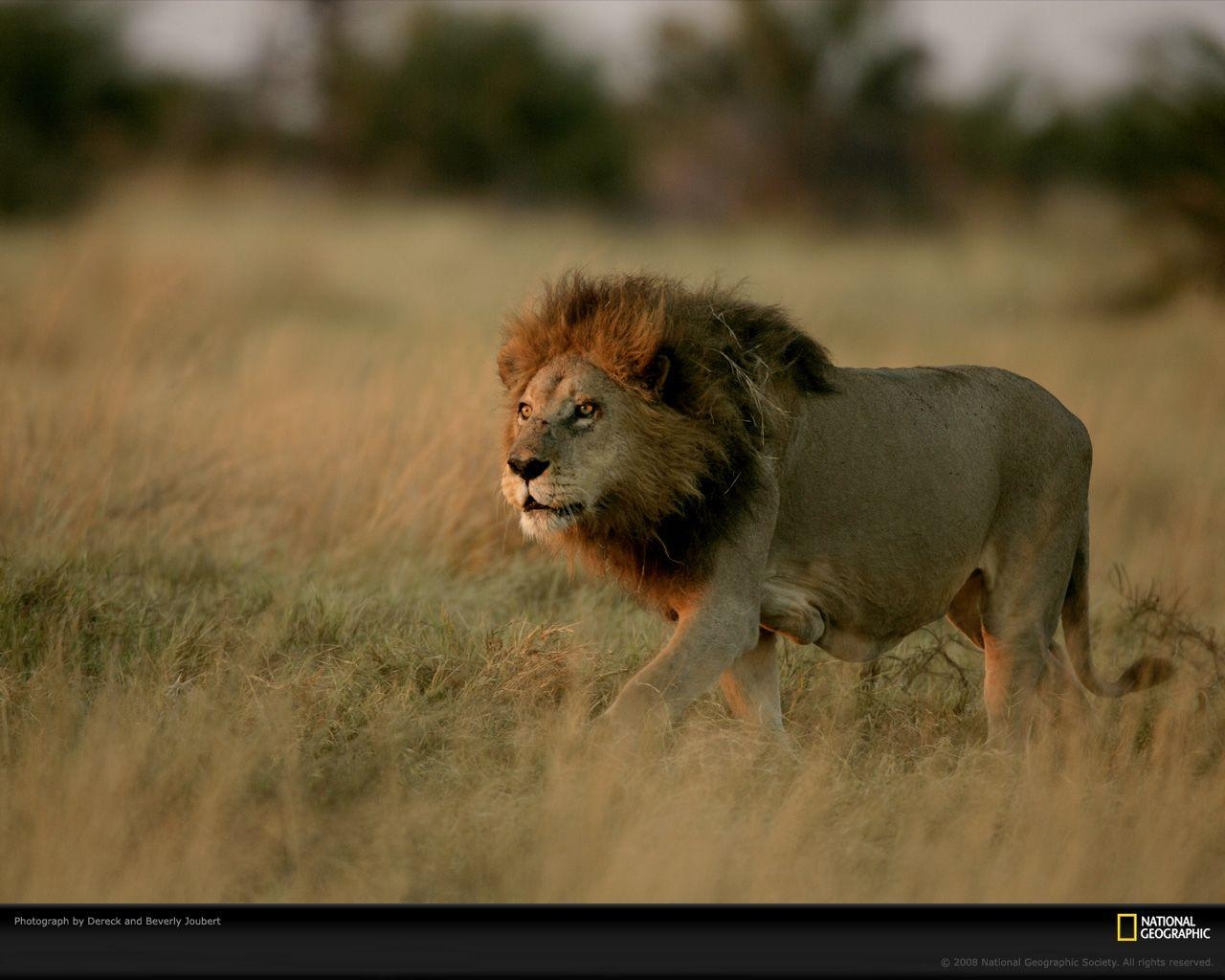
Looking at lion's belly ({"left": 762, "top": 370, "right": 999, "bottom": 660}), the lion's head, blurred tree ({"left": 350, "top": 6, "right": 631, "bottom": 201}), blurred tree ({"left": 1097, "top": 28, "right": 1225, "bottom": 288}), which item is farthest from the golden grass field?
blurred tree ({"left": 350, "top": 6, "right": 631, "bottom": 201})

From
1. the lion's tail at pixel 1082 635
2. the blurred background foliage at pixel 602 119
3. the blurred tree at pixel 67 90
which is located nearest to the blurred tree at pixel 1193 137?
the blurred background foliage at pixel 602 119

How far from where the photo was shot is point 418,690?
5219 millimetres

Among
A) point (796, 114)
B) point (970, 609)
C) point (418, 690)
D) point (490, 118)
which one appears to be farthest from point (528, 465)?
point (796, 114)

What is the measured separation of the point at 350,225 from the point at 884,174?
1522 cm

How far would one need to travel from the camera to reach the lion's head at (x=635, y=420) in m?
4.55

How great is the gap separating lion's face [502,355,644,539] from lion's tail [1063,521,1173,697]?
2.02m

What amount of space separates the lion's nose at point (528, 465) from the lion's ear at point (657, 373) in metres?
0.44

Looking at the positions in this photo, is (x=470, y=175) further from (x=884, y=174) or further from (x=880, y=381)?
(x=880, y=381)

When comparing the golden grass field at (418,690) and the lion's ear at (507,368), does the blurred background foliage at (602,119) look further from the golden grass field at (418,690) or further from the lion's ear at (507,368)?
the lion's ear at (507,368)

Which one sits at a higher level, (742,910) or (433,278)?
(742,910)

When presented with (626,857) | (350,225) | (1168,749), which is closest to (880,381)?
(1168,749)

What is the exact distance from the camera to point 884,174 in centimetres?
3219

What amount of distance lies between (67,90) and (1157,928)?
79.6 ft

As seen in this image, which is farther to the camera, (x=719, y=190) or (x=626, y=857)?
(x=719, y=190)
